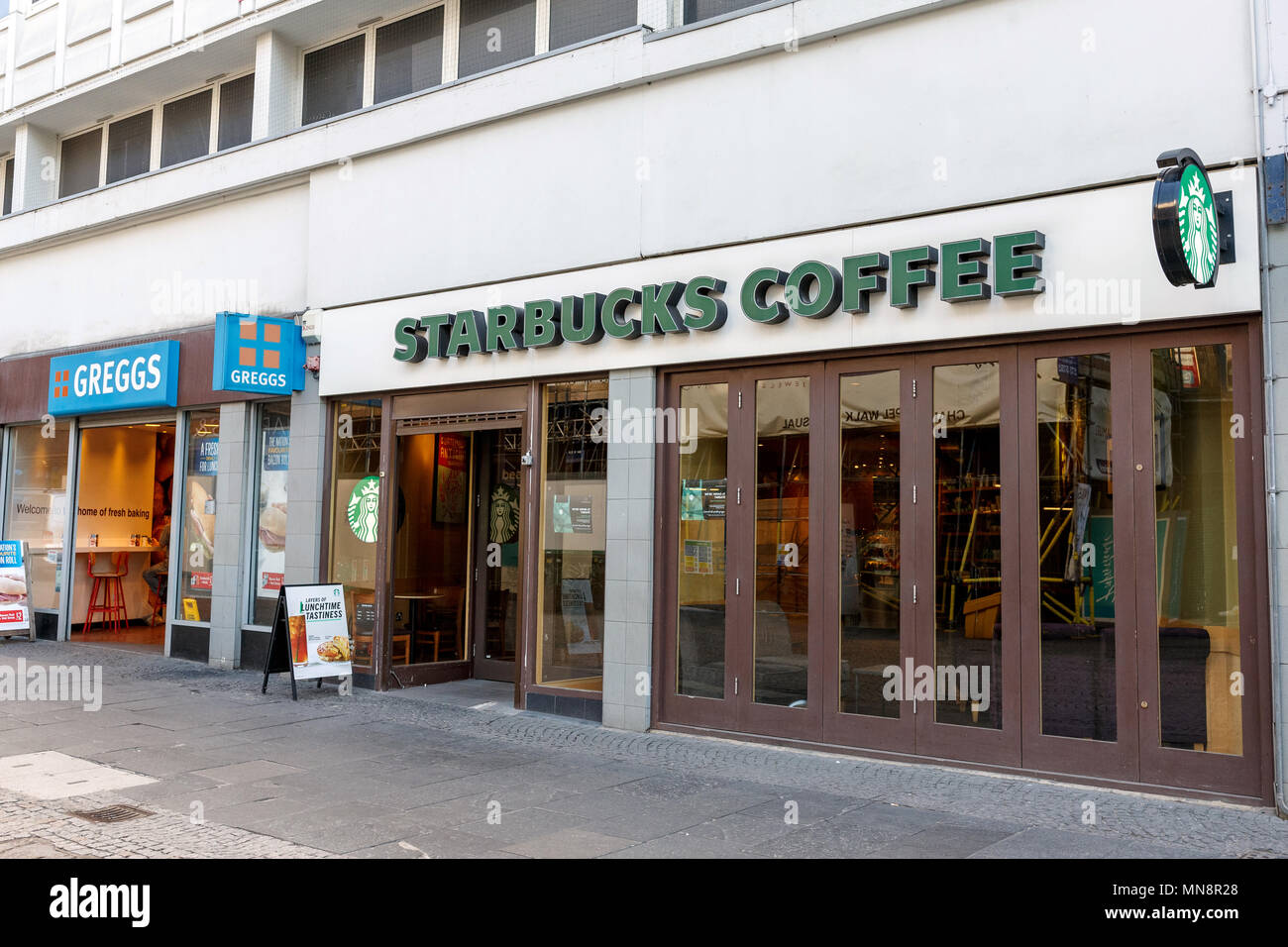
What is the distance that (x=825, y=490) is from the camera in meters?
8.95

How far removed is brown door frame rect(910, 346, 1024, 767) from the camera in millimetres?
7977

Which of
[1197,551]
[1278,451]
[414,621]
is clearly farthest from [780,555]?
[414,621]

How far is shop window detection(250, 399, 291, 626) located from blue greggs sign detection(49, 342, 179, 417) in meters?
1.60

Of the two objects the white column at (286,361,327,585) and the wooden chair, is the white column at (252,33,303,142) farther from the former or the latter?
the wooden chair

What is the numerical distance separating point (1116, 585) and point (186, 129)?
45.6 ft

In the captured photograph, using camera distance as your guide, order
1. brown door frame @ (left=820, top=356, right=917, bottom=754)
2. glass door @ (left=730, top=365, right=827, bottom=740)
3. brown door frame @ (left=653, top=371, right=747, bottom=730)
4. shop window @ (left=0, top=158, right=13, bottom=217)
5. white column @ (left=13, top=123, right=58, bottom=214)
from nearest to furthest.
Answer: brown door frame @ (left=820, top=356, right=917, bottom=754) → glass door @ (left=730, top=365, right=827, bottom=740) → brown door frame @ (left=653, top=371, right=747, bottom=730) → white column @ (left=13, top=123, right=58, bottom=214) → shop window @ (left=0, top=158, right=13, bottom=217)

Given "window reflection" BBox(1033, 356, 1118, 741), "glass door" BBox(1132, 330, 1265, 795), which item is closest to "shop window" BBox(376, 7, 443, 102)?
"window reflection" BBox(1033, 356, 1118, 741)

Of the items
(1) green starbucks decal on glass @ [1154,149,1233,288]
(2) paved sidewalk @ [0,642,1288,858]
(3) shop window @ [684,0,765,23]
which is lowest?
(2) paved sidewalk @ [0,642,1288,858]

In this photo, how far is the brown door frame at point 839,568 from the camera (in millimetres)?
8469

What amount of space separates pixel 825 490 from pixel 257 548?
7.97 metres

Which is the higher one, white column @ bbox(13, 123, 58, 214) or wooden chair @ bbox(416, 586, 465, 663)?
white column @ bbox(13, 123, 58, 214)

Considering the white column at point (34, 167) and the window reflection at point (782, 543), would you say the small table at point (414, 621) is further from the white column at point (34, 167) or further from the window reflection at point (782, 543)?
the white column at point (34, 167)

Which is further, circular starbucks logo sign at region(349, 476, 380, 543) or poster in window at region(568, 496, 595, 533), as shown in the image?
circular starbucks logo sign at region(349, 476, 380, 543)
